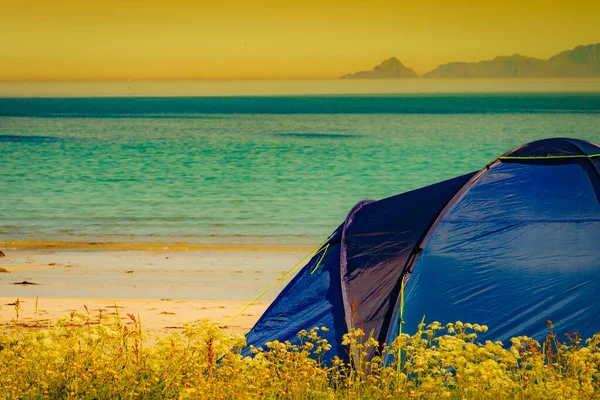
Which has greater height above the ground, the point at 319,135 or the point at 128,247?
the point at 128,247

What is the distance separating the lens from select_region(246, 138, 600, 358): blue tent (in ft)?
21.6

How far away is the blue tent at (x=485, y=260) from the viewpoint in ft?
21.6

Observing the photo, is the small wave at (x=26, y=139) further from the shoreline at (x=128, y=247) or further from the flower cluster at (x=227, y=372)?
the flower cluster at (x=227, y=372)

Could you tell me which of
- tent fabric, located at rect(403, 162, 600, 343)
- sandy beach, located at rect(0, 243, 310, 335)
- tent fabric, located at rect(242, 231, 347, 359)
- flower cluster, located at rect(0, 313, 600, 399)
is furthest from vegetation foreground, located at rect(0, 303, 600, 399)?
sandy beach, located at rect(0, 243, 310, 335)

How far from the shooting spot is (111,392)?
5.38 metres

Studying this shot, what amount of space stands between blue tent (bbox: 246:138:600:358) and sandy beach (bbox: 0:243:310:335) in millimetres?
2799

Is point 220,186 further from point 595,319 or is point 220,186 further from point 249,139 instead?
point 249,139

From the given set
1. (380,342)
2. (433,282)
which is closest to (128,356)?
(380,342)

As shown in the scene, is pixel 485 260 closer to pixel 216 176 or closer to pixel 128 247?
pixel 128 247

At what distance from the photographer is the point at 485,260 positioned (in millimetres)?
6734

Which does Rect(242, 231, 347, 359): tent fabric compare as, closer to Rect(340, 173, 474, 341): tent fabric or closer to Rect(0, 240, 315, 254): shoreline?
Rect(340, 173, 474, 341): tent fabric

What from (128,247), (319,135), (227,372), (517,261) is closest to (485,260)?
(517,261)

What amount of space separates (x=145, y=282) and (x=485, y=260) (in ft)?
24.7

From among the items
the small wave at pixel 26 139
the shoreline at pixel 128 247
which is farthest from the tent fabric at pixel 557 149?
the small wave at pixel 26 139
